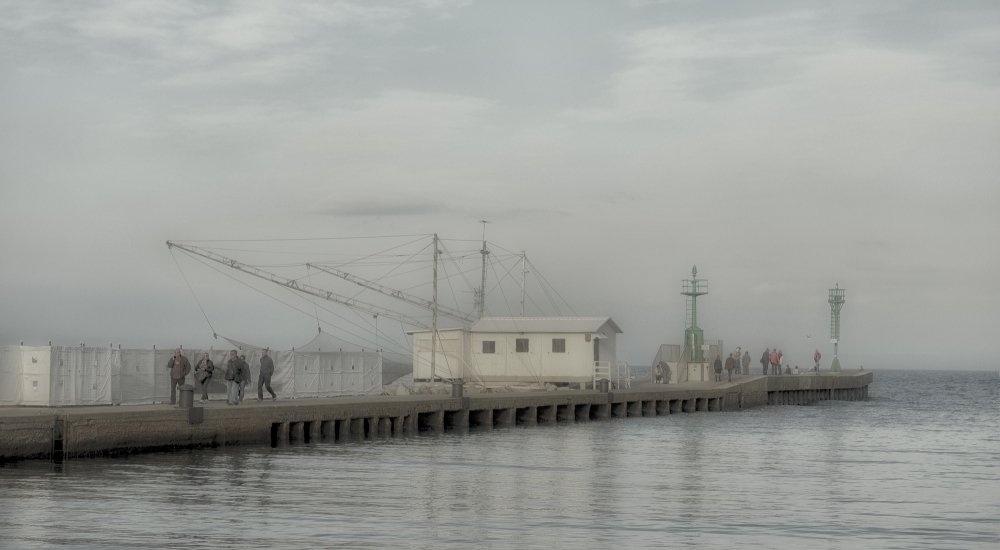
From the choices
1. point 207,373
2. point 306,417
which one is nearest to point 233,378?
point 207,373

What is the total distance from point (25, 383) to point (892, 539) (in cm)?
2347

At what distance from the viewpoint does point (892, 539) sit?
1784 centimetres

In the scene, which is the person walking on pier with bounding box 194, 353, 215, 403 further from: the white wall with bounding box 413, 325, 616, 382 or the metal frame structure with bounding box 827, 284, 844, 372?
the metal frame structure with bounding box 827, 284, 844, 372

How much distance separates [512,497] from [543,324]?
35077 millimetres

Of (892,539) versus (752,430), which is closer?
(892,539)

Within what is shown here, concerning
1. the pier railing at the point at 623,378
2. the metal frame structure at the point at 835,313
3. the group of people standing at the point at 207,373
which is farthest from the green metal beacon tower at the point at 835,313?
the group of people standing at the point at 207,373

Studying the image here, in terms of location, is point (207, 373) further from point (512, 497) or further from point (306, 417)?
point (512, 497)

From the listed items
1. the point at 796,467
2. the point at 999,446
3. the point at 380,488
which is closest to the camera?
the point at 380,488

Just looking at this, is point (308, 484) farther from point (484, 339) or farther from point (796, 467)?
point (484, 339)

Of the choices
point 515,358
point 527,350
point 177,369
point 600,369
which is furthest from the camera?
point 515,358

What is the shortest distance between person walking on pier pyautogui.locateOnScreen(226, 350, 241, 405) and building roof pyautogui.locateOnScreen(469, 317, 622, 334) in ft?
83.3

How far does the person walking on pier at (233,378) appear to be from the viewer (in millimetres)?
32125


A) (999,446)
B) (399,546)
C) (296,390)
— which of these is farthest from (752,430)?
(399,546)

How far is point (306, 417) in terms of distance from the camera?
32562 millimetres
